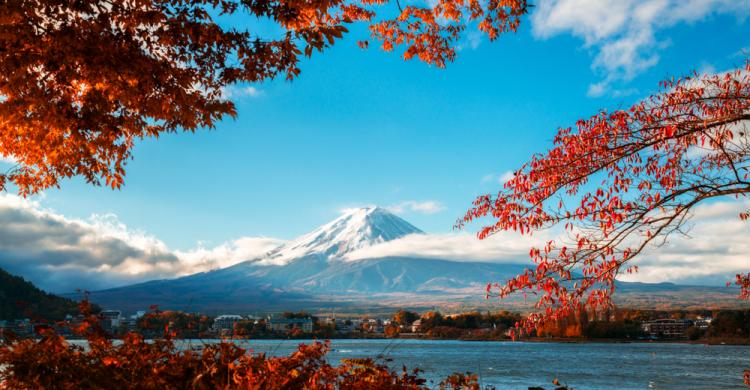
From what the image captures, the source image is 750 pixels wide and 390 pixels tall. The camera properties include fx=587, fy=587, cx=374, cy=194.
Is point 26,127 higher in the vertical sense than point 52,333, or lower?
higher

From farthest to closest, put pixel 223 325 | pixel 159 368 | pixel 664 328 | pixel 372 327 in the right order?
pixel 372 327 → pixel 664 328 → pixel 223 325 → pixel 159 368

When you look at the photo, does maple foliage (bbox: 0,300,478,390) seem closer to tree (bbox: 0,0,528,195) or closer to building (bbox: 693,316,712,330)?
tree (bbox: 0,0,528,195)

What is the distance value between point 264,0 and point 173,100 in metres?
2.02

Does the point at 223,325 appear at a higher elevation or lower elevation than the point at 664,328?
higher

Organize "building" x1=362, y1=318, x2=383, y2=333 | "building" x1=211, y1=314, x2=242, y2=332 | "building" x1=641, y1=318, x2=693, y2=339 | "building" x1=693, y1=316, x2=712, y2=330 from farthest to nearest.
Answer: "building" x1=362, y1=318, x2=383, y2=333
"building" x1=693, y1=316, x2=712, y2=330
"building" x1=641, y1=318, x2=693, y2=339
"building" x1=211, y1=314, x2=242, y2=332

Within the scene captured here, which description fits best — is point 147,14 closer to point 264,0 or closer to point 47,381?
point 264,0

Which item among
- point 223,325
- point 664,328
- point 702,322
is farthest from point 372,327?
point 223,325

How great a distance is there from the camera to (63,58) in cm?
756

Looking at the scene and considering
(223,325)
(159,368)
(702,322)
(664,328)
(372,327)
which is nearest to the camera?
(159,368)

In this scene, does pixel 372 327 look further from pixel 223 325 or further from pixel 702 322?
pixel 223 325

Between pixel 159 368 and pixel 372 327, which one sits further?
pixel 372 327

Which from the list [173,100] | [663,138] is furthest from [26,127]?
[663,138]

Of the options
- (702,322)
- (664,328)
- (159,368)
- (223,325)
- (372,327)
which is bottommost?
(372,327)

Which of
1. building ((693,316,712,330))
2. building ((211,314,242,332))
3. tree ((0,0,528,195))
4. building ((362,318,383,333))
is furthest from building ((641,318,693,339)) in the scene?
tree ((0,0,528,195))
